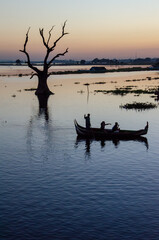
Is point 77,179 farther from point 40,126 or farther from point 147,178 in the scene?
point 40,126

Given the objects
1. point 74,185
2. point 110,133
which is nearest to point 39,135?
point 110,133

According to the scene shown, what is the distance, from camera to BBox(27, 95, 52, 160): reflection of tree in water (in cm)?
3163

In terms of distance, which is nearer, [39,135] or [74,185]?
[74,185]

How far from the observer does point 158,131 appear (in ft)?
131

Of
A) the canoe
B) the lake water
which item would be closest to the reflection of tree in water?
the lake water

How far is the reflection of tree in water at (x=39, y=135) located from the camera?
31627mm

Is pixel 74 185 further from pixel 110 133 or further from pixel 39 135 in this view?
pixel 39 135

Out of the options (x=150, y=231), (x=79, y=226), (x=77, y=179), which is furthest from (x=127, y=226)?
(x=77, y=179)

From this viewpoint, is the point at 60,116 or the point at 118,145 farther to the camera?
the point at 60,116

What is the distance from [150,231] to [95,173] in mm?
8731

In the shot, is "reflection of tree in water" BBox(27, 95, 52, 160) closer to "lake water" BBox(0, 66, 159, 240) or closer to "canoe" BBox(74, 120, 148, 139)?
"lake water" BBox(0, 66, 159, 240)

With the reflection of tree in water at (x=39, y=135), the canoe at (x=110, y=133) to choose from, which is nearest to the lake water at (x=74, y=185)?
the reflection of tree in water at (x=39, y=135)

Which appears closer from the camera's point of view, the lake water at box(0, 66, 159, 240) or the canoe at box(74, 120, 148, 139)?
the lake water at box(0, 66, 159, 240)

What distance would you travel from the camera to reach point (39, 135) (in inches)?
1533
